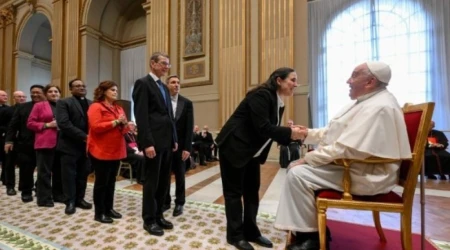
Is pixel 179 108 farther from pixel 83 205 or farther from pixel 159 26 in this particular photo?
pixel 159 26

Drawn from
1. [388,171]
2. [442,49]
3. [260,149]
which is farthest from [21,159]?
[442,49]

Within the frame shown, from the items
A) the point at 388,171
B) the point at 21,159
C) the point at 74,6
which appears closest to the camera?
the point at 388,171

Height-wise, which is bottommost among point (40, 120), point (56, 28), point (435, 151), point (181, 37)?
point (435, 151)

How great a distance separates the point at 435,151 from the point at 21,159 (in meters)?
6.24

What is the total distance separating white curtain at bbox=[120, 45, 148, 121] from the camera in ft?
36.0

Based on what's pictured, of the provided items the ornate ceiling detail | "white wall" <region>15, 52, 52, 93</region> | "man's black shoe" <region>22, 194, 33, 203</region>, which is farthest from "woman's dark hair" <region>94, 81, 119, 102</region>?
"white wall" <region>15, 52, 52, 93</region>

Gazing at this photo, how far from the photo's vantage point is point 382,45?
7531 mm

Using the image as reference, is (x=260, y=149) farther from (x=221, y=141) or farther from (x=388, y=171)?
(x=388, y=171)

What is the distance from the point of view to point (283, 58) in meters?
6.72

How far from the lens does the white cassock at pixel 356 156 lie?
1.48m

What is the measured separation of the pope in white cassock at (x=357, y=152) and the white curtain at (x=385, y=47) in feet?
21.8

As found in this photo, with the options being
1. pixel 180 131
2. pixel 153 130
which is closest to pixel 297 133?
pixel 153 130

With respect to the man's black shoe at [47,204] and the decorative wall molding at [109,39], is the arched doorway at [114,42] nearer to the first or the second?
the decorative wall molding at [109,39]

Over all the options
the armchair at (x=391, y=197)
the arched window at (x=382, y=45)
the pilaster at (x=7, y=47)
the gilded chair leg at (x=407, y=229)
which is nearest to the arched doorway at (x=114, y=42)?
the pilaster at (x=7, y=47)
